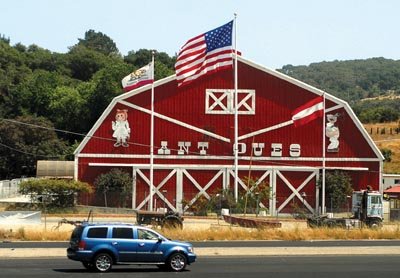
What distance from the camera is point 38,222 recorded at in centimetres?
4997

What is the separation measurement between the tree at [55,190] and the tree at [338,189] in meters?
20.9

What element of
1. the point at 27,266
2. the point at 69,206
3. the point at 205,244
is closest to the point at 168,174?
the point at 69,206

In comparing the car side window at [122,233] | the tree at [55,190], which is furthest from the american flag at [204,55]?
the car side window at [122,233]

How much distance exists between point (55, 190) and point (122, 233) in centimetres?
3917

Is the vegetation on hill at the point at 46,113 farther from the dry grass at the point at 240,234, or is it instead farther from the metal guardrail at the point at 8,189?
the dry grass at the point at 240,234

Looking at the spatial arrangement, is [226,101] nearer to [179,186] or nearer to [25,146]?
[179,186]

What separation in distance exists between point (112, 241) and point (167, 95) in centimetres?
4275

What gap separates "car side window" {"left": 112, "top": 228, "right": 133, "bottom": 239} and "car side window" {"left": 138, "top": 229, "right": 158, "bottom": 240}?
332 mm

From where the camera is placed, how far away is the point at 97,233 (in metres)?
25.8

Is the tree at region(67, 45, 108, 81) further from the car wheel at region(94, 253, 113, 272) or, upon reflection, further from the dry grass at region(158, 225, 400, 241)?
the car wheel at region(94, 253, 113, 272)

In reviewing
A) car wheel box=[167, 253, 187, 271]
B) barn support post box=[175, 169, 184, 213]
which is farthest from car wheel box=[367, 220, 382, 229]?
car wheel box=[167, 253, 187, 271]

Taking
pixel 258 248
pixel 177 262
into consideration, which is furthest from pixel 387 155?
pixel 177 262

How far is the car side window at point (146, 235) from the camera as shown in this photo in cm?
2636

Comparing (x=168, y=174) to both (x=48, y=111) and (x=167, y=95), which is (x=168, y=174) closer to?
(x=167, y=95)
